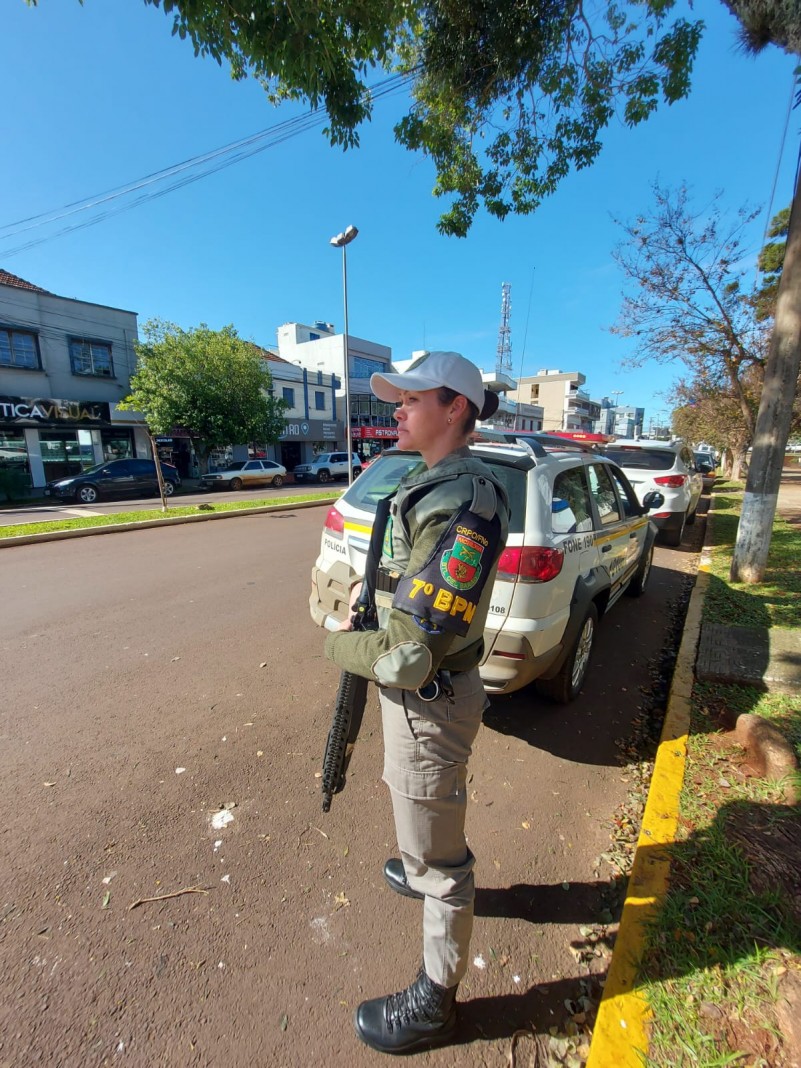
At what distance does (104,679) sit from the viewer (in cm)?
368

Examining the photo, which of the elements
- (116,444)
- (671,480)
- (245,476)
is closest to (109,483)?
(116,444)

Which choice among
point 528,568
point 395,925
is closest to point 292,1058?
point 395,925

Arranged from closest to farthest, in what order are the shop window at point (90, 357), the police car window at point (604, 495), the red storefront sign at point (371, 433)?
the police car window at point (604, 495) < the shop window at point (90, 357) < the red storefront sign at point (371, 433)

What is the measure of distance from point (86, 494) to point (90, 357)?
8.23 m

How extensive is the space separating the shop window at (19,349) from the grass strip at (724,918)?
2601 cm

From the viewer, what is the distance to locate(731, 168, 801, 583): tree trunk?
4.86 meters

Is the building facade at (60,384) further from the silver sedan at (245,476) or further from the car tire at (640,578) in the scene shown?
the car tire at (640,578)

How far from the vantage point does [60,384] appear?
21.2 m

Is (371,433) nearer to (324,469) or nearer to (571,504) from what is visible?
(324,469)

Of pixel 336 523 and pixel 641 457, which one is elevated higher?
pixel 641 457

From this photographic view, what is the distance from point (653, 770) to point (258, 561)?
608 centimetres

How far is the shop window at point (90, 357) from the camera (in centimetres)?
2169

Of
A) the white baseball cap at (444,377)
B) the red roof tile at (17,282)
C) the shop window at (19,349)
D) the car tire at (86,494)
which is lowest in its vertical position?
the car tire at (86,494)

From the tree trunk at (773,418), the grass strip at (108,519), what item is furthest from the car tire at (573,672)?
the grass strip at (108,519)
